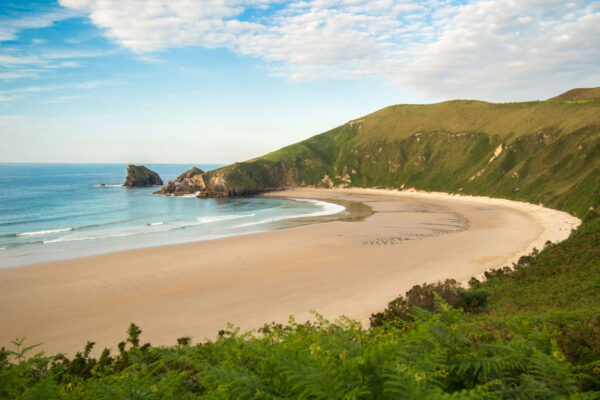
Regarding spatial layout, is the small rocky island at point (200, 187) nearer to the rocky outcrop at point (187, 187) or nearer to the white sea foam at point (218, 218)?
the rocky outcrop at point (187, 187)

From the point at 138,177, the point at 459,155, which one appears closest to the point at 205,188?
the point at 138,177

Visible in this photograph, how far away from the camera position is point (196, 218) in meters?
59.4

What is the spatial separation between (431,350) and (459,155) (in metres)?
110

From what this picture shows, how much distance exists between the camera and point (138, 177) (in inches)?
4998

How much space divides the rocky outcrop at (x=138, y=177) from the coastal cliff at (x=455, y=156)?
95.1ft

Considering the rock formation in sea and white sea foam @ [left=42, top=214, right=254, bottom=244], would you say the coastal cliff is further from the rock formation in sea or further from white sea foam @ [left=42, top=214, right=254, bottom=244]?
white sea foam @ [left=42, top=214, right=254, bottom=244]

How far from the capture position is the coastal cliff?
6626cm

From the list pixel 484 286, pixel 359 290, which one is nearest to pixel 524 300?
pixel 484 286

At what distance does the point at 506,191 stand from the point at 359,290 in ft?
218

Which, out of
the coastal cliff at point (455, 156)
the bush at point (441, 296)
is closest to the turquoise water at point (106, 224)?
the bush at point (441, 296)

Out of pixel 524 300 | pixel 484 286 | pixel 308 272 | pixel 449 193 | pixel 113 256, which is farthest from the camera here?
pixel 449 193

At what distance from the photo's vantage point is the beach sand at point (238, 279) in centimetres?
1802

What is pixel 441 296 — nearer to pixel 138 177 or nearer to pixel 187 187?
pixel 187 187

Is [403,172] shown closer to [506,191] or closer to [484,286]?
[506,191]
